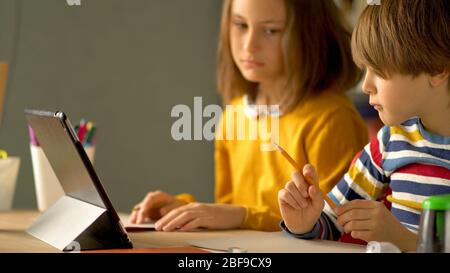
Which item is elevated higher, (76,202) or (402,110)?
(402,110)

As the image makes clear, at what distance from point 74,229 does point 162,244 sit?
10cm

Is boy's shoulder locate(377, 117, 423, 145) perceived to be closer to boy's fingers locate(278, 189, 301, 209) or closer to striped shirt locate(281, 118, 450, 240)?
striped shirt locate(281, 118, 450, 240)

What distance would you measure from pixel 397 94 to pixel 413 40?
65 mm

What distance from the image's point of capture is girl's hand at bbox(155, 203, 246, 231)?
3.56 ft

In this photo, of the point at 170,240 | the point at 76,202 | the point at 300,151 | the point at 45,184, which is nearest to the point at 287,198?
the point at 170,240

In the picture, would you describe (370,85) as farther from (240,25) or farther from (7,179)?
(7,179)

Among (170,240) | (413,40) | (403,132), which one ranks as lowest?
(170,240)

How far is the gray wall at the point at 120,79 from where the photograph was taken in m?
1.46

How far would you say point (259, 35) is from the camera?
Answer: 1.34m

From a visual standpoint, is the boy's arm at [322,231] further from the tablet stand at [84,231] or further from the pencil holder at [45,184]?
the pencil holder at [45,184]

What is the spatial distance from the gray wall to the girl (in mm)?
114

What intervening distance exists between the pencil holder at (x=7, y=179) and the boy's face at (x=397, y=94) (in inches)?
24.9

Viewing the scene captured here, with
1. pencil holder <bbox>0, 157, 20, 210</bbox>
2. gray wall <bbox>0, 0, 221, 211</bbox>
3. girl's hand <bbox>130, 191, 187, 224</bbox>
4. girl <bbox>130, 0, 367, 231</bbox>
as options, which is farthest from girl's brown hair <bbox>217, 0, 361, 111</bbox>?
pencil holder <bbox>0, 157, 20, 210</bbox>
